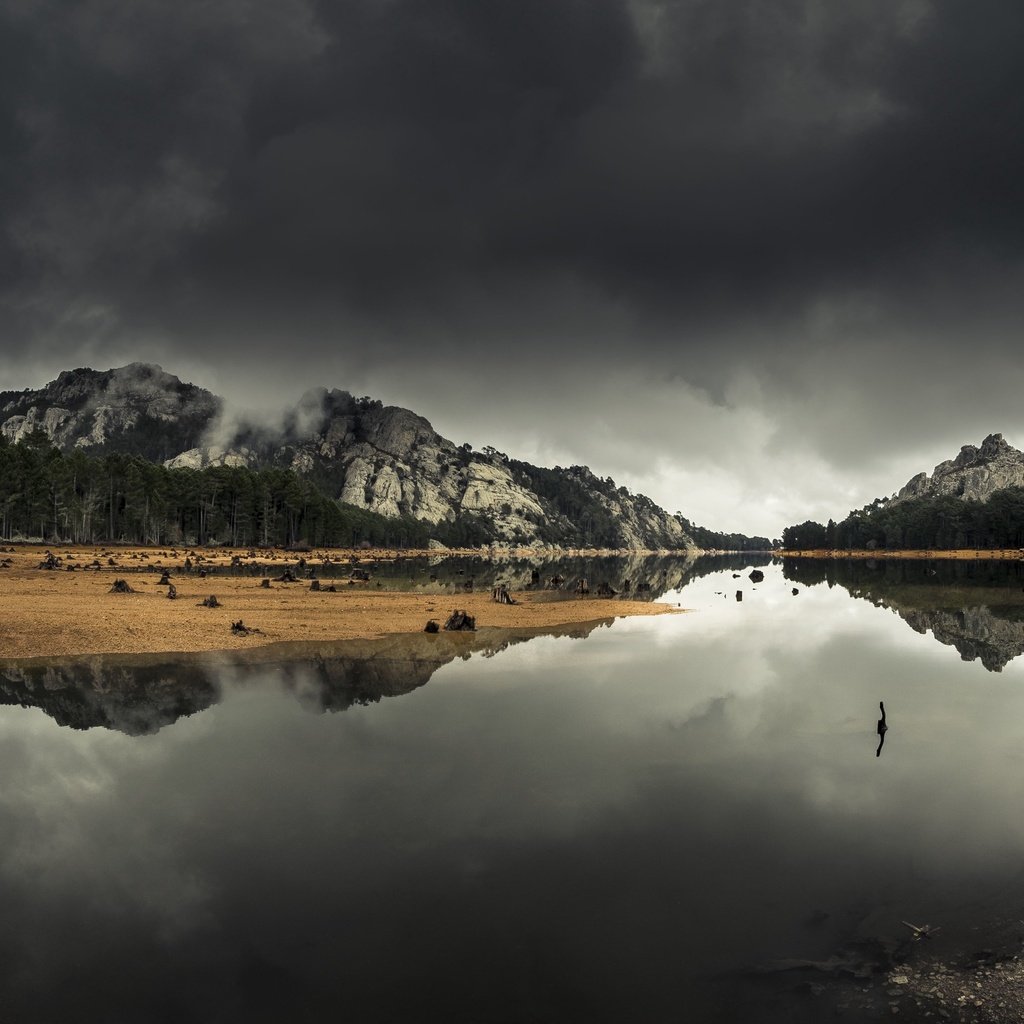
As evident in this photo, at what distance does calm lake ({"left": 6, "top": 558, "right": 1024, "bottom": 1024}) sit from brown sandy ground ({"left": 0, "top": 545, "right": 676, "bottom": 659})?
23.8 ft

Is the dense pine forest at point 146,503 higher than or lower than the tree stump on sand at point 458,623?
higher

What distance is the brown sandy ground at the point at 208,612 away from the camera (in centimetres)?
2781

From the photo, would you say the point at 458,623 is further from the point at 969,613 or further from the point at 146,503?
the point at 146,503

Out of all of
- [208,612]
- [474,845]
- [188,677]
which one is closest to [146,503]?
[208,612]

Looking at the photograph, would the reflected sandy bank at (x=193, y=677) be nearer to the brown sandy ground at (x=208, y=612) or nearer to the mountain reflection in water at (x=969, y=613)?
the brown sandy ground at (x=208, y=612)

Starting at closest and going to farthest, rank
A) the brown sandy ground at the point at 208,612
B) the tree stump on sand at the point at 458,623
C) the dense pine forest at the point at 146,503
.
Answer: the brown sandy ground at the point at 208,612
the tree stump on sand at the point at 458,623
the dense pine forest at the point at 146,503

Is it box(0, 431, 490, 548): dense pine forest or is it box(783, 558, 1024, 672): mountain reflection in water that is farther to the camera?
box(0, 431, 490, 548): dense pine forest

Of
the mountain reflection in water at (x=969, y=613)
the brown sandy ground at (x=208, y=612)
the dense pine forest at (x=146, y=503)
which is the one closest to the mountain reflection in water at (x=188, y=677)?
the brown sandy ground at (x=208, y=612)

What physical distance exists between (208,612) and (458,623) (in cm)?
1534

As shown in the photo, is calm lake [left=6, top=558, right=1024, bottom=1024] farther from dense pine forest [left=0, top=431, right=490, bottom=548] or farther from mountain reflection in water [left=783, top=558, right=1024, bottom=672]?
dense pine forest [left=0, top=431, right=490, bottom=548]

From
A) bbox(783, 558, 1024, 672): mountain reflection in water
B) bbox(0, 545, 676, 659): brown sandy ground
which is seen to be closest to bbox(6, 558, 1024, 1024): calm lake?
bbox(0, 545, 676, 659): brown sandy ground

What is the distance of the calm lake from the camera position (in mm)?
6793

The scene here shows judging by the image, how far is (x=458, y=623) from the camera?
1415 inches

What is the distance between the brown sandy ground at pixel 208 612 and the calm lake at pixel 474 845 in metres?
7.26
